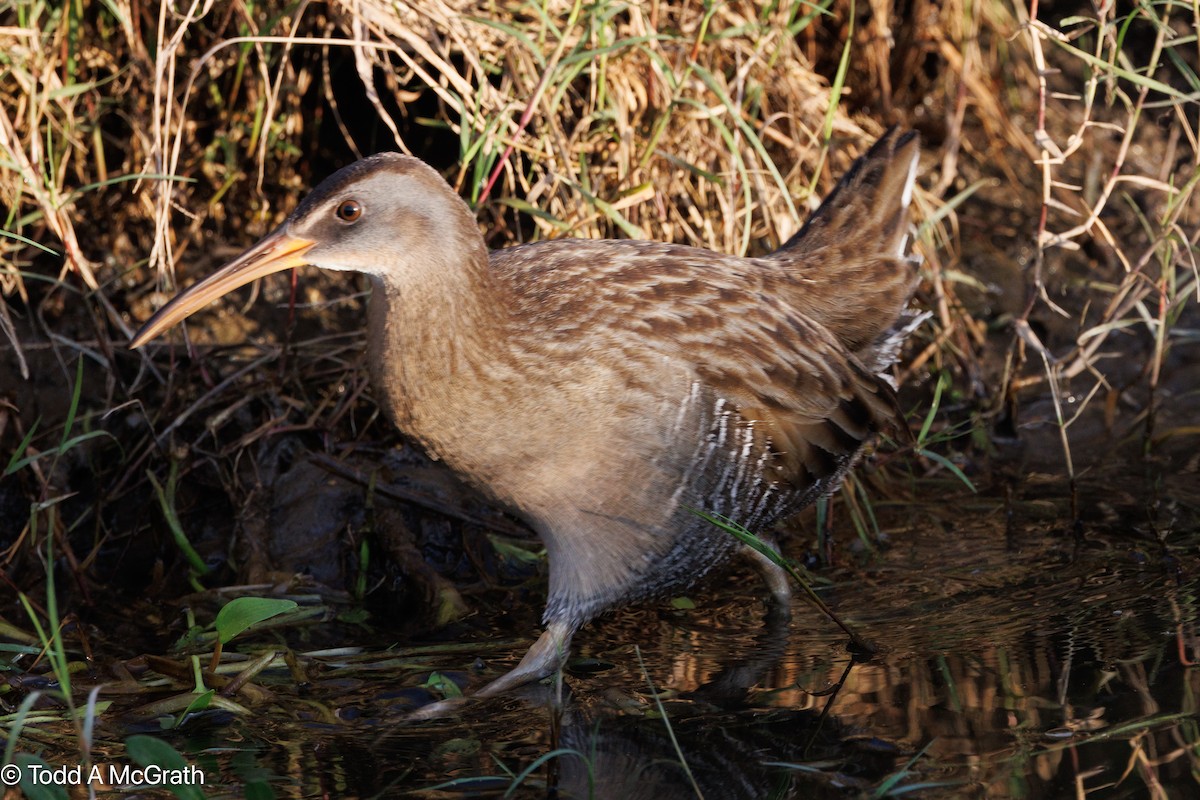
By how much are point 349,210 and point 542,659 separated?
1.13 meters

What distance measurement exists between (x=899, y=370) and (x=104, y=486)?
261 cm

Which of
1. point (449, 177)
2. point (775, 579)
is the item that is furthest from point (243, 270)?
point (449, 177)

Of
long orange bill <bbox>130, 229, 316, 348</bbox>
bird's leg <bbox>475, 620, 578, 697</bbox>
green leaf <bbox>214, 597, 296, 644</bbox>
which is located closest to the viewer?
green leaf <bbox>214, 597, 296, 644</bbox>

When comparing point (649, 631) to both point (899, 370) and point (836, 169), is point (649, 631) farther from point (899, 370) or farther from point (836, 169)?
point (836, 169)

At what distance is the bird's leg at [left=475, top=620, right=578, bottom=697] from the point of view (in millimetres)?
3406

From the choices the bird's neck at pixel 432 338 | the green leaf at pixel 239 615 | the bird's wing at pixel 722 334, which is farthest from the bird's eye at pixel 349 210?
the green leaf at pixel 239 615

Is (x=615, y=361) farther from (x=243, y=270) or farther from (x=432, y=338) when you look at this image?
(x=243, y=270)

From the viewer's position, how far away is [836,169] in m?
5.14

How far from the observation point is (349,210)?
3.18 meters

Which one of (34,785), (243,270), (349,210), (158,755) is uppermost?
(349,210)

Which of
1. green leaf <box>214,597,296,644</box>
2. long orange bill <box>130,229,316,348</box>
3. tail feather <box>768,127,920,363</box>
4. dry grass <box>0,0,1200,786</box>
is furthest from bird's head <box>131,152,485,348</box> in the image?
tail feather <box>768,127,920,363</box>

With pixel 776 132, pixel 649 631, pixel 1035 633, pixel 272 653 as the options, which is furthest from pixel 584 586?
pixel 776 132

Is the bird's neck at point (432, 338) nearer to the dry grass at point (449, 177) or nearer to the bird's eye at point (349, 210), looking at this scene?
the bird's eye at point (349, 210)

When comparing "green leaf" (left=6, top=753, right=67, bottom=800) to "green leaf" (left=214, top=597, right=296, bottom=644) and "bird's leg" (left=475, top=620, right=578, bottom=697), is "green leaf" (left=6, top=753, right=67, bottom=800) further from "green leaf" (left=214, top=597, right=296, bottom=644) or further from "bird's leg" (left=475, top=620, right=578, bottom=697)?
"bird's leg" (left=475, top=620, right=578, bottom=697)
